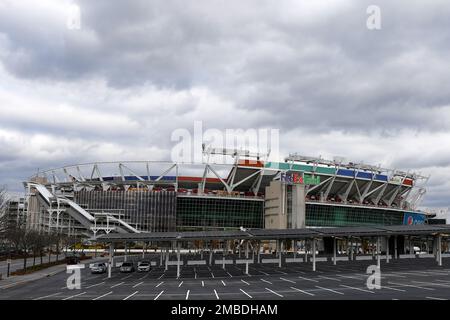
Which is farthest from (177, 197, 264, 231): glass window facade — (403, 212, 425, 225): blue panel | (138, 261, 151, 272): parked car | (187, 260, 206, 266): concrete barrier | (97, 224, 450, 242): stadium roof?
(97, 224, 450, 242): stadium roof

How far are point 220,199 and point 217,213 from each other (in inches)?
225

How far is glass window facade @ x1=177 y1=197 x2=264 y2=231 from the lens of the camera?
154875 millimetres

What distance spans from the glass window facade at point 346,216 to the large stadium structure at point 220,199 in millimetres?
337

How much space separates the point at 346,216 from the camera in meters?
161

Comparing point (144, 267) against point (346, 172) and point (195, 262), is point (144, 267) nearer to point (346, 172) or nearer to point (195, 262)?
point (195, 262)

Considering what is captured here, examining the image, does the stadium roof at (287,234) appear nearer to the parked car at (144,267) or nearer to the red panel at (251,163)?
the parked car at (144,267)

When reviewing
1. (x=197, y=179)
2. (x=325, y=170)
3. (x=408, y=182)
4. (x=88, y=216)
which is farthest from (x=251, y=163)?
(x=408, y=182)

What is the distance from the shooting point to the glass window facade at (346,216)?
507 ft

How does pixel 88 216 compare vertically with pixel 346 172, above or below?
below

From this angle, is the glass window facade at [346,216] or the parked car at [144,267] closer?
the parked car at [144,267]

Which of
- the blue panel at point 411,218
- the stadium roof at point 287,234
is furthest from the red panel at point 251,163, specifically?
the stadium roof at point 287,234

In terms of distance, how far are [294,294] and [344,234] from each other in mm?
27218
